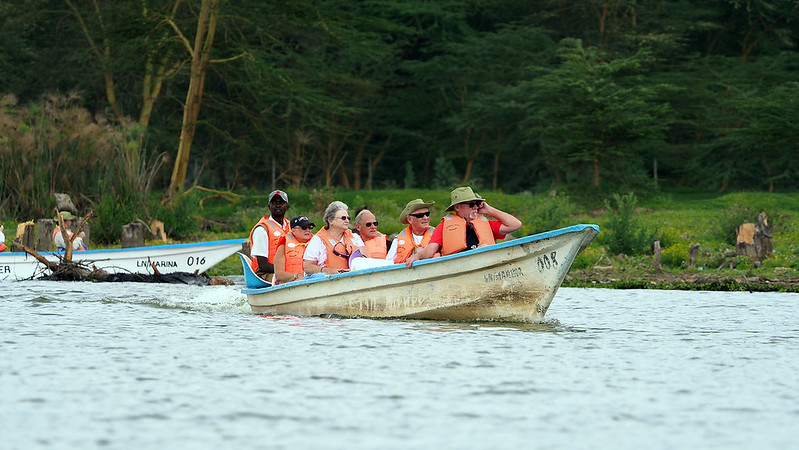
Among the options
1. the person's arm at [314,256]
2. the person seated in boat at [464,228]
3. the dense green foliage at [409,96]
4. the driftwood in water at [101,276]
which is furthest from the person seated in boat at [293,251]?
the dense green foliage at [409,96]

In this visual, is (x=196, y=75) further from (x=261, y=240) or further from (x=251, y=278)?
(x=261, y=240)

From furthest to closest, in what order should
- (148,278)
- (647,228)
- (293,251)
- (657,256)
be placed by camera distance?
(647,228)
(148,278)
(657,256)
(293,251)

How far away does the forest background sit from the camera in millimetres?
27031

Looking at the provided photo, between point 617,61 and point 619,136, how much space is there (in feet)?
8.06

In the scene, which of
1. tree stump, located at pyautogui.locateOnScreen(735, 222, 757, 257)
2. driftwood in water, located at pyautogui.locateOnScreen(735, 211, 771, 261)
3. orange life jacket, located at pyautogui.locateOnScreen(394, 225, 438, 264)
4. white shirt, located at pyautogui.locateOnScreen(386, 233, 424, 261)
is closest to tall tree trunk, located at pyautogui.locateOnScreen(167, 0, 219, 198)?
tree stump, located at pyautogui.locateOnScreen(735, 222, 757, 257)

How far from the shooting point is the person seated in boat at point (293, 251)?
13141 mm

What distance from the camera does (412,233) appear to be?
12.9 meters

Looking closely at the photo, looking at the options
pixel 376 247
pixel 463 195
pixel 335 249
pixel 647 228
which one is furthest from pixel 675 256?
pixel 463 195

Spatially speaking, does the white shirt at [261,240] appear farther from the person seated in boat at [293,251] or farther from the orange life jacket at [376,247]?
the orange life jacket at [376,247]

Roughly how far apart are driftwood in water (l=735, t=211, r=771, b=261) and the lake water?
239 inches

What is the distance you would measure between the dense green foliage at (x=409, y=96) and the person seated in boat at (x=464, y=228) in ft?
36.5

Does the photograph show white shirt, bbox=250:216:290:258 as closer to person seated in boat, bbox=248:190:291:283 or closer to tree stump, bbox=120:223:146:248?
person seated in boat, bbox=248:190:291:283

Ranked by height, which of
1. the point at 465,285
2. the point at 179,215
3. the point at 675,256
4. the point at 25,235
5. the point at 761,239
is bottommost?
the point at 465,285

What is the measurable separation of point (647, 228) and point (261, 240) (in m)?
11.3
